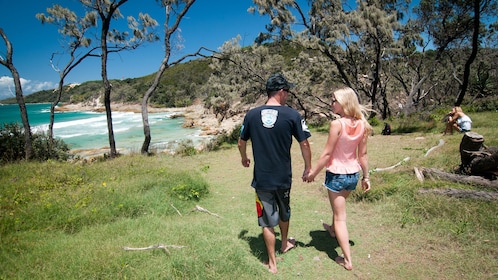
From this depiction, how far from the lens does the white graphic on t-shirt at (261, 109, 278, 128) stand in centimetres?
287

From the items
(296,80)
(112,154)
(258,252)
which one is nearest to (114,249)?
(258,252)

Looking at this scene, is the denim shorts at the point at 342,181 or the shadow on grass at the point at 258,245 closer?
the denim shorts at the point at 342,181

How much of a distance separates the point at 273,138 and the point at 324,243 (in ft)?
6.49

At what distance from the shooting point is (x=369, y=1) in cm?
1394

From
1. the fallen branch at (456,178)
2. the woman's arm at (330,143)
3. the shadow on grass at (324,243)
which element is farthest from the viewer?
the fallen branch at (456,178)

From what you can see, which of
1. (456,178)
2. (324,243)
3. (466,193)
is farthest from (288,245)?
(456,178)

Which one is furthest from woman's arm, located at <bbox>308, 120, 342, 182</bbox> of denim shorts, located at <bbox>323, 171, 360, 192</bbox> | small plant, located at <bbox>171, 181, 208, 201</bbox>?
small plant, located at <bbox>171, 181, 208, 201</bbox>

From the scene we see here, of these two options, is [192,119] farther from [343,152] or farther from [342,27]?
[343,152]

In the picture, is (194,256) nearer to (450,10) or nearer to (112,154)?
(112,154)

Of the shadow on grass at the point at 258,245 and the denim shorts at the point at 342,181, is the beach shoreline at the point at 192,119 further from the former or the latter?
the denim shorts at the point at 342,181

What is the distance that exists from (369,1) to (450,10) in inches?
221

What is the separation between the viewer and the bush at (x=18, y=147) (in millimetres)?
10534

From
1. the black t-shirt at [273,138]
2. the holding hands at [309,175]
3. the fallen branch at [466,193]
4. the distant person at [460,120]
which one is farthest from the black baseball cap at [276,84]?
the distant person at [460,120]

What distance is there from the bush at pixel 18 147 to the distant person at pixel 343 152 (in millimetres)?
11403
